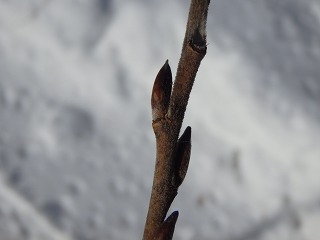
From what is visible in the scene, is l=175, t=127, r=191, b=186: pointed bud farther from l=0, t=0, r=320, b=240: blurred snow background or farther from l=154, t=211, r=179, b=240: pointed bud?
l=0, t=0, r=320, b=240: blurred snow background

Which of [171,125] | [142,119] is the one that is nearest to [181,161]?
[171,125]

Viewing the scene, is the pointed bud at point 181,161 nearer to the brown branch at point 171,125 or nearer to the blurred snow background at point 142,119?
the brown branch at point 171,125

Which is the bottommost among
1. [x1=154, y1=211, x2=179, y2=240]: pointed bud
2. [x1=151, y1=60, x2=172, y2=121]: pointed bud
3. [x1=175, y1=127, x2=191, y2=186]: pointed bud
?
[x1=154, y1=211, x2=179, y2=240]: pointed bud

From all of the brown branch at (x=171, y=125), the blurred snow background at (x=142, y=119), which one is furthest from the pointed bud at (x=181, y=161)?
the blurred snow background at (x=142, y=119)

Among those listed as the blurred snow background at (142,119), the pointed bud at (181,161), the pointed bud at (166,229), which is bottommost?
the pointed bud at (166,229)

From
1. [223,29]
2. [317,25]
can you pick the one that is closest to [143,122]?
[223,29]

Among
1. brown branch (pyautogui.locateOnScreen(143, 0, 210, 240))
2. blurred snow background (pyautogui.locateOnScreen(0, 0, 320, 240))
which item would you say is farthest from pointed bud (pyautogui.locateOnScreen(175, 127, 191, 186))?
blurred snow background (pyautogui.locateOnScreen(0, 0, 320, 240))
